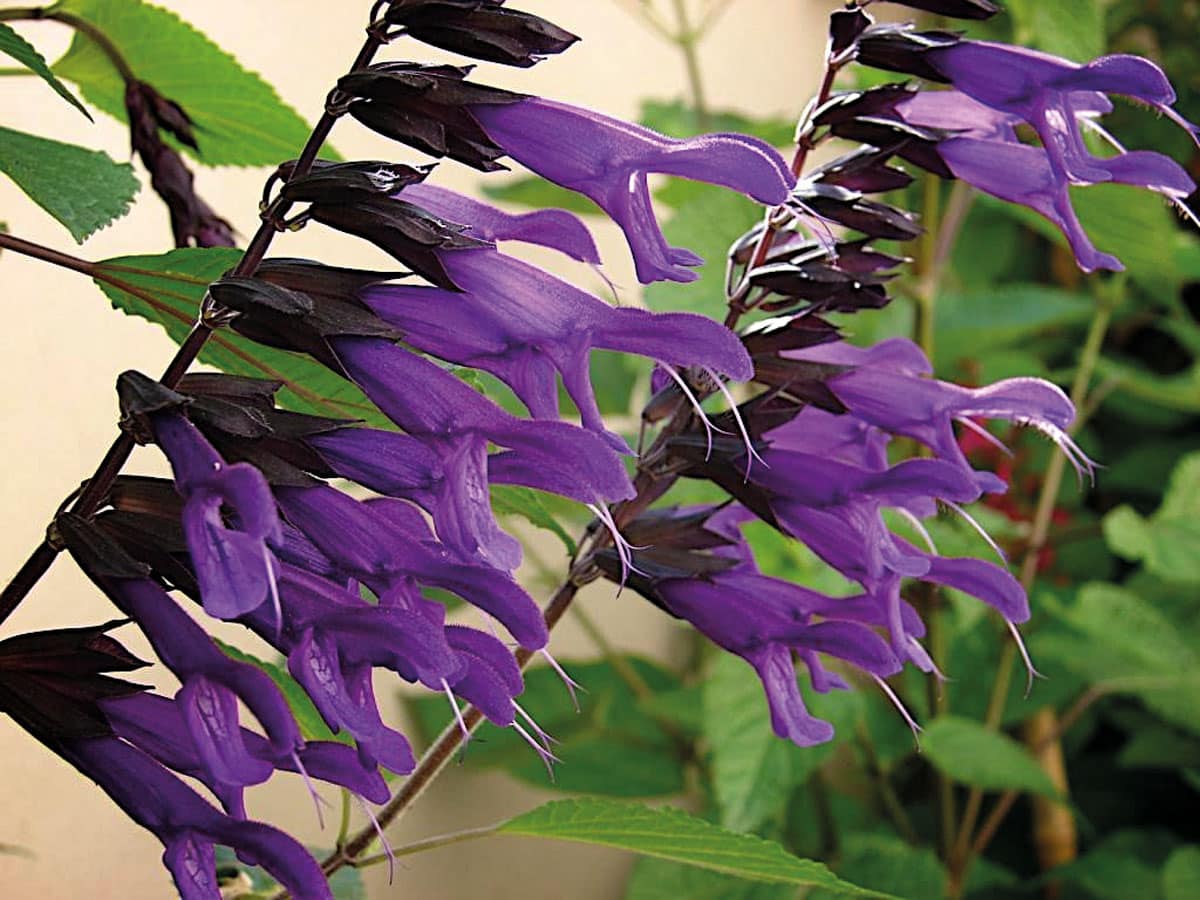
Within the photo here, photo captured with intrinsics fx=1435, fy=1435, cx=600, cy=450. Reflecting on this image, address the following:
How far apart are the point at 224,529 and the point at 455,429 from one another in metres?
0.06

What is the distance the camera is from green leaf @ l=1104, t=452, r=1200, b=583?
3.16ft

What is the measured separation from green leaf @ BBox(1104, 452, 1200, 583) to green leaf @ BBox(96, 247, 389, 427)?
730mm

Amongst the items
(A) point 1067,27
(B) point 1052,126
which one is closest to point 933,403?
(B) point 1052,126

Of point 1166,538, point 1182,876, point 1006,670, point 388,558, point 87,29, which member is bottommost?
point 1182,876

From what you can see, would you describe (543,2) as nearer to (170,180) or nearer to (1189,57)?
(170,180)

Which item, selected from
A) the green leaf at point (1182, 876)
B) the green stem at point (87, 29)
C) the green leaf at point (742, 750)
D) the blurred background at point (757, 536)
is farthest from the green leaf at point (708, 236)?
the green leaf at point (1182, 876)

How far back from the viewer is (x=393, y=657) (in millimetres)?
259

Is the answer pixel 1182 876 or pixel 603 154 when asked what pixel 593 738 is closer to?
pixel 1182 876

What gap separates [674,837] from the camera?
1.16ft

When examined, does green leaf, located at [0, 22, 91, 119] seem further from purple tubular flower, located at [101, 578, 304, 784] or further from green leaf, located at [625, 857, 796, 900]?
green leaf, located at [625, 857, 796, 900]

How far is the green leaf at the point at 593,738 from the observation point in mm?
1058

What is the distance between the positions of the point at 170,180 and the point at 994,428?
3.35ft

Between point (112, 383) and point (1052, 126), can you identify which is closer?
point (1052, 126)

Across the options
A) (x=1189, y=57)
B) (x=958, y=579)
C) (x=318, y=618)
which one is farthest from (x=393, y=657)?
(x=1189, y=57)
